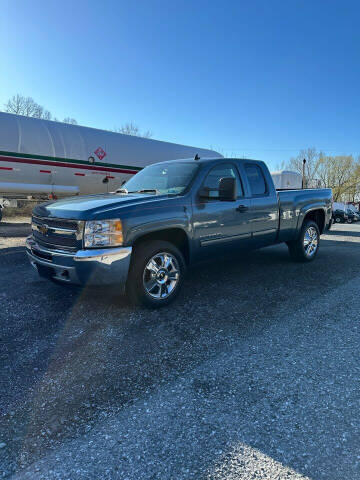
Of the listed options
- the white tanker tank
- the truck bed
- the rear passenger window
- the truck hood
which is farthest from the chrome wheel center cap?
the white tanker tank

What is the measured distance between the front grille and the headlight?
3.7 inches

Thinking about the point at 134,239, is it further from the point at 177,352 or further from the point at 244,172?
the point at 244,172

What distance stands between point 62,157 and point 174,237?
879 cm

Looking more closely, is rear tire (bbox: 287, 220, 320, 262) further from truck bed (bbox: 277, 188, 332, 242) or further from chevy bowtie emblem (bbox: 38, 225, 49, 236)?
chevy bowtie emblem (bbox: 38, 225, 49, 236)

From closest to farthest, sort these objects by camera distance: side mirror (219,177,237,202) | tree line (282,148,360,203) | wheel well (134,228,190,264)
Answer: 1. wheel well (134,228,190,264)
2. side mirror (219,177,237,202)
3. tree line (282,148,360,203)

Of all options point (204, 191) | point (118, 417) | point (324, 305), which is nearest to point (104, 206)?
point (204, 191)

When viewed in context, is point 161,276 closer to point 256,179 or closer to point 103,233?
point 103,233

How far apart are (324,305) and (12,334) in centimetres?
368

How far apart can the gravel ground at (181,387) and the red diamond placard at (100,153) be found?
29.1ft

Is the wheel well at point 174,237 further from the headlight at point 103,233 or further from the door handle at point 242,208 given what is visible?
the door handle at point 242,208

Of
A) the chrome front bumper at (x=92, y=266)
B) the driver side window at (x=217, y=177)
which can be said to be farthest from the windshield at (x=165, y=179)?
the chrome front bumper at (x=92, y=266)

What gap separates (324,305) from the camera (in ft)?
13.7

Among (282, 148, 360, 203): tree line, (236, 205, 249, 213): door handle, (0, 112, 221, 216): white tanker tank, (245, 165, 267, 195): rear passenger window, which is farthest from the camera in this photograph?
(282, 148, 360, 203): tree line

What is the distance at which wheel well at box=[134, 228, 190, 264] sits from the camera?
13.2 feet
